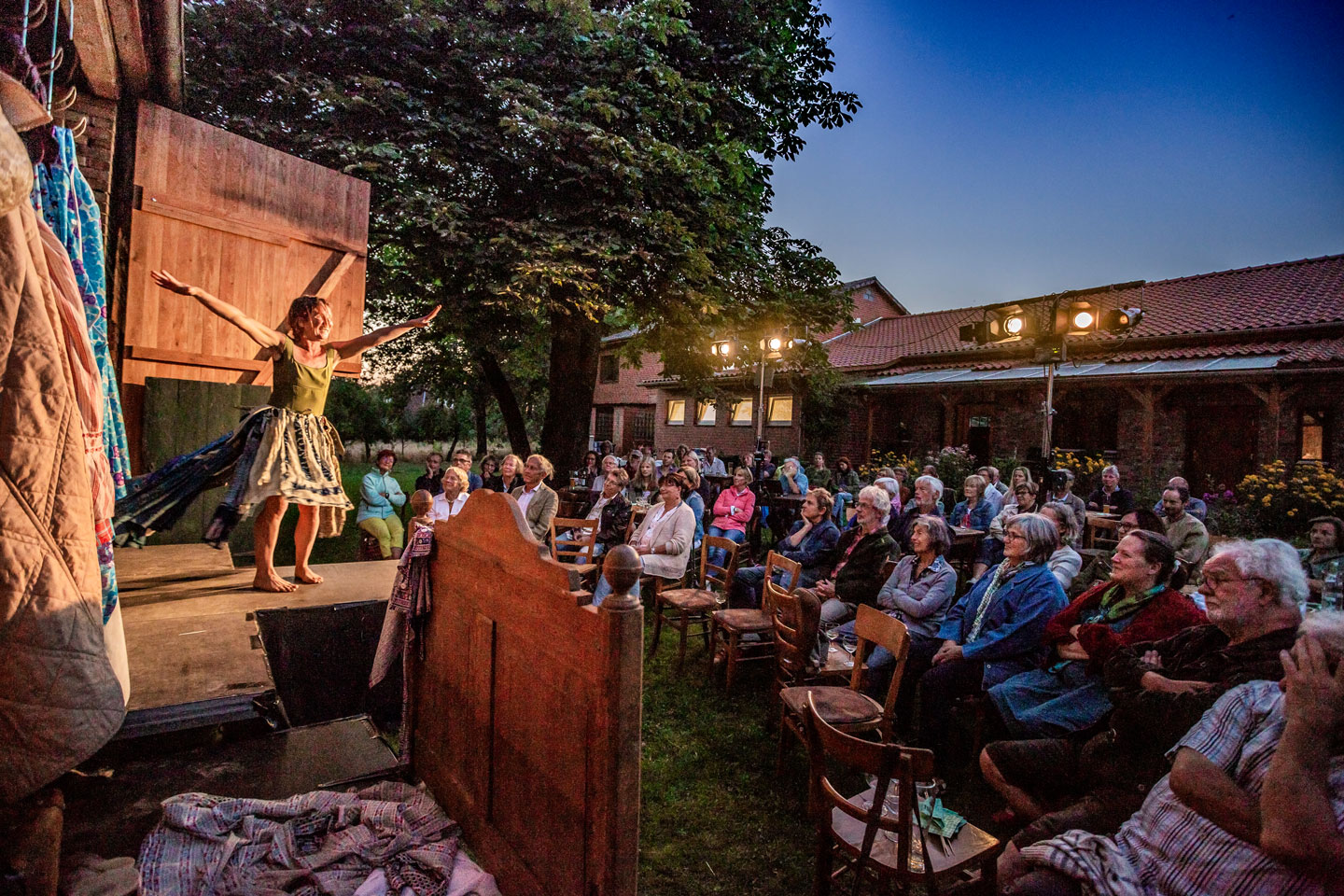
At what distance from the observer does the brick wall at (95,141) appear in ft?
10.2

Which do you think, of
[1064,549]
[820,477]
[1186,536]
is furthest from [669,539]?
[820,477]

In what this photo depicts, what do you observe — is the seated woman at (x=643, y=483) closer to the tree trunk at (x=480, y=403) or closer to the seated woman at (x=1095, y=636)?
the seated woman at (x=1095, y=636)

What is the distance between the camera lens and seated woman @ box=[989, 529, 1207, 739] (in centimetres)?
287

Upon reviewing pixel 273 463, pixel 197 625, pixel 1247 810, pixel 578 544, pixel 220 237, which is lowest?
pixel 578 544

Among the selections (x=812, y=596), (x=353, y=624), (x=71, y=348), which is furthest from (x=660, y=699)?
(x=71, y=348)

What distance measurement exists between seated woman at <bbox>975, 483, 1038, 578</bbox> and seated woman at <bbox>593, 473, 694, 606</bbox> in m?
2.76

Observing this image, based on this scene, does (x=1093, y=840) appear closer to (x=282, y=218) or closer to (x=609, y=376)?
(x=282, y=218)

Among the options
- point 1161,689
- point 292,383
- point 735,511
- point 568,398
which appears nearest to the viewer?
point 1161,689

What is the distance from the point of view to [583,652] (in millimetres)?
1512

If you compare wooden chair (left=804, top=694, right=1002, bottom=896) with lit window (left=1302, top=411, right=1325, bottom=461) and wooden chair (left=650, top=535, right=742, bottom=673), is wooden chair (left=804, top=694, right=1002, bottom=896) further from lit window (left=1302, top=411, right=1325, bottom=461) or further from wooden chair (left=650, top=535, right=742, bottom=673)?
lit window (left=1302, top=411, right=1325, bottom=461)

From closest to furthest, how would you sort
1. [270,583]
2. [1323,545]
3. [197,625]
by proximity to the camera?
[197,625] → [270,583] → [1323,545]

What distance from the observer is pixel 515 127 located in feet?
21.6

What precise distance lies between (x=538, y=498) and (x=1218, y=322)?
15014mm

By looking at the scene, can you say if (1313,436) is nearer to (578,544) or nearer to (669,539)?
(669,539)
